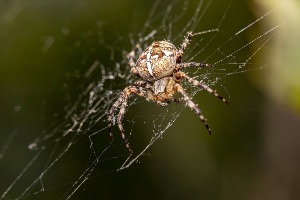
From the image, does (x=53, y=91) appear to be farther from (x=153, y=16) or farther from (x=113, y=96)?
(x=153, y=16)

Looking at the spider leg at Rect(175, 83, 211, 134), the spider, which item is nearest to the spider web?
the spider

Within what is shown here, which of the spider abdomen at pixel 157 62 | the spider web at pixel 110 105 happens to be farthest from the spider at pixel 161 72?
the spider web at pixel 110 105

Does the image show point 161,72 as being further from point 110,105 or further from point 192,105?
point 110,105

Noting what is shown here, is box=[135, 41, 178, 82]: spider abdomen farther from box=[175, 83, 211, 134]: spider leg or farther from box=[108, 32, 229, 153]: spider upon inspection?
box=[175, 83, 211, 134]: spider leg

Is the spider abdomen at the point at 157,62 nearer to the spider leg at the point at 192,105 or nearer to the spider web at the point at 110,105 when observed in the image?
the spider leg at the point at 192,105

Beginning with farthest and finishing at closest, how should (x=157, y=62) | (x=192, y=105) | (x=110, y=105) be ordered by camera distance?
(x=110, y=105)
(x=157, y=62)
(x=192, y=105)

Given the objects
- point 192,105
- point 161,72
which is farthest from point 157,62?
point 192,105

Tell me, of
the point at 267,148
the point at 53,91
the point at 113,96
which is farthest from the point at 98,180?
the point at 267,148
